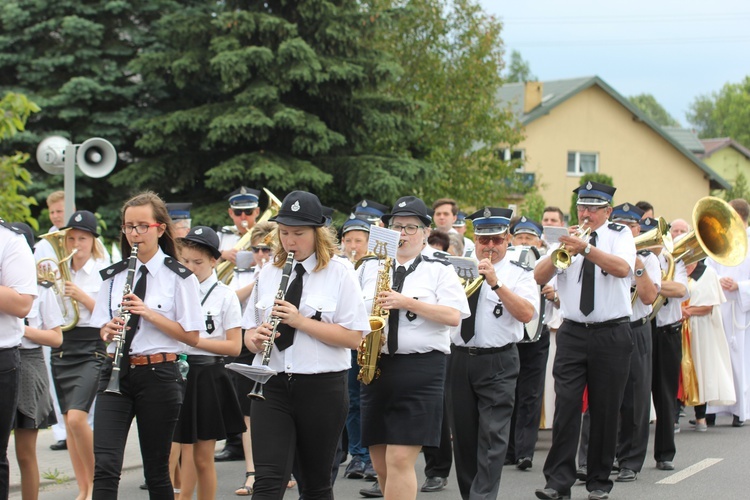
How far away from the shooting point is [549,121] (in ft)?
164

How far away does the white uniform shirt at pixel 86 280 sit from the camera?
9.16m

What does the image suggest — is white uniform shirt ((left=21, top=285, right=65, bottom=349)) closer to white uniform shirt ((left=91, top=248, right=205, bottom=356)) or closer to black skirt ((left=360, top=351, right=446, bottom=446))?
white uniform shirt ((left=91, top=248, right=205, bottom=356))

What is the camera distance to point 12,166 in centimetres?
1298

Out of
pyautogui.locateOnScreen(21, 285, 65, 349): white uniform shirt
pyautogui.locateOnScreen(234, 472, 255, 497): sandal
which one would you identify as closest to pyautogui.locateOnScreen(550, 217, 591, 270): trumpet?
pyautogui.locateOnScreen(234, 472, 255, 497): sandal

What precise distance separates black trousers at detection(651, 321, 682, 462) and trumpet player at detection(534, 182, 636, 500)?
1.61 metres

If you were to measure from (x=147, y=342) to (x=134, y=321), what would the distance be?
0.14m

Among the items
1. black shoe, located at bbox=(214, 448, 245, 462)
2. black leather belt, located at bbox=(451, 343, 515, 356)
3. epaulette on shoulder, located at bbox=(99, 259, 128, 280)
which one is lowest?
black shoe, located at bbox=(214, 448, 245, 462)

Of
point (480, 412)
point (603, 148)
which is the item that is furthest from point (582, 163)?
point (480, 412)

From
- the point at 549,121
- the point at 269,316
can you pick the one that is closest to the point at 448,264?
the point at 269,316

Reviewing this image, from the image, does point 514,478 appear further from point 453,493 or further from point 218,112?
point 218,112

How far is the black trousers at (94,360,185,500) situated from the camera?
20.1 feet

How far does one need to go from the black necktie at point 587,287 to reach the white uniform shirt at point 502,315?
406 millimetres

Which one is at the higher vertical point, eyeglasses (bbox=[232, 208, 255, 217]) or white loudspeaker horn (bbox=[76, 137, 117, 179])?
white loudspeaker horn (bbox=[76, 137, 117, 179])

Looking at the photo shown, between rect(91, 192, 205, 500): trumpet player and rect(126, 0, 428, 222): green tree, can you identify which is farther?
rect(126, 0, 428, 222): green tree
